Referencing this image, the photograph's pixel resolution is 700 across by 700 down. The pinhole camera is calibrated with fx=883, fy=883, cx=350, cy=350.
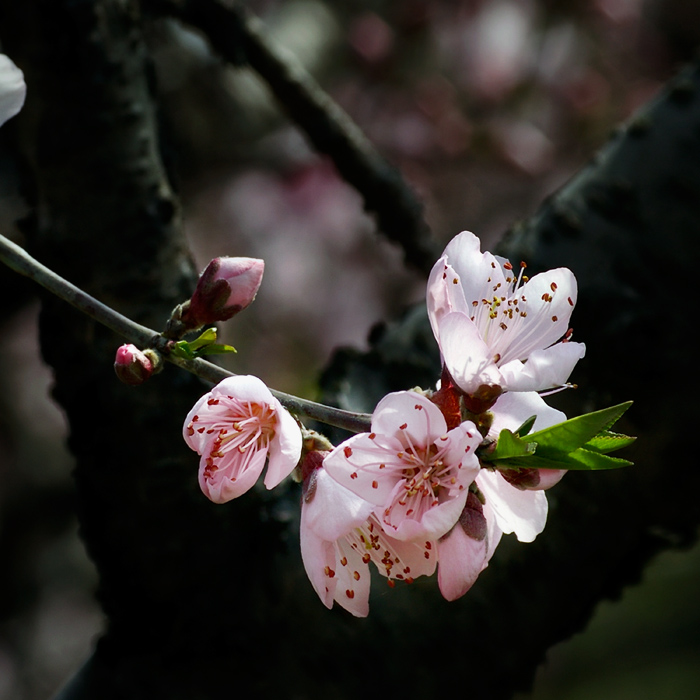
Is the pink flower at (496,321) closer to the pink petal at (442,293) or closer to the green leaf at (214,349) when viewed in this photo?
the pink petal at (442,293)

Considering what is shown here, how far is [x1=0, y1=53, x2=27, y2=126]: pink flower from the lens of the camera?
2.01ft

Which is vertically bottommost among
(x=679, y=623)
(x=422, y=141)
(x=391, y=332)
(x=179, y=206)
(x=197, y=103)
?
(x=679, y=623)


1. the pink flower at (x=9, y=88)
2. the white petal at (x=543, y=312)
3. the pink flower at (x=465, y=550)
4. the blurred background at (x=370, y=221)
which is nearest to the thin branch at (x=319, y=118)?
the pink flower at (x=9, y=88)

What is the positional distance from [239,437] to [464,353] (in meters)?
0.16

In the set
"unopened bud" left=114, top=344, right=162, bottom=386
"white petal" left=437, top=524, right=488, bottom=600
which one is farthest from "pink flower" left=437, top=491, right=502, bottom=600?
"unopened bud" left=114, top=344, right=162, bottom=386

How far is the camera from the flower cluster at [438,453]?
1.72 ft

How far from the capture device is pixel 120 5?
2.97 ft

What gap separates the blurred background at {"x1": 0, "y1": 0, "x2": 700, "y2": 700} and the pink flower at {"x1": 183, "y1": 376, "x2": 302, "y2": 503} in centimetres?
203

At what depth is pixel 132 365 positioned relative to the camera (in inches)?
21.7

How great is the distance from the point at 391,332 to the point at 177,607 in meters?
0.40

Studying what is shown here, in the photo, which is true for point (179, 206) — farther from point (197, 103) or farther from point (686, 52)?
point (686, 52)

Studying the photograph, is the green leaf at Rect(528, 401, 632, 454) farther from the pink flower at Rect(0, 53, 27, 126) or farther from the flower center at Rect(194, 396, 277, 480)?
the pink flower at Rect(0, 53, 27, 126)

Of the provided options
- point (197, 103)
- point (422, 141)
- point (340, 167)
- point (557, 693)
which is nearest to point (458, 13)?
point (422, 141)

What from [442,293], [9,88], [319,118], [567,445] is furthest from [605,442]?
[319,118]
